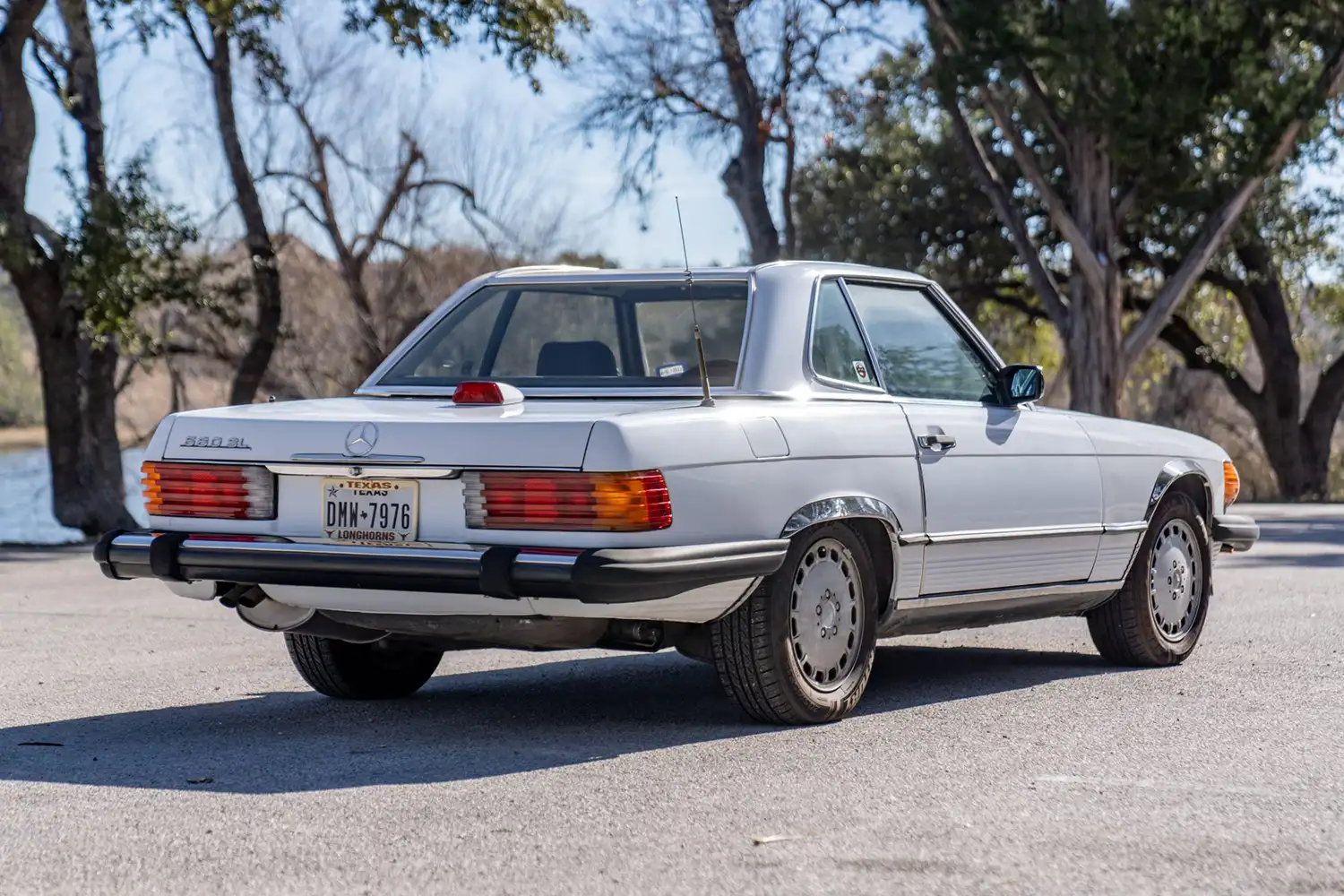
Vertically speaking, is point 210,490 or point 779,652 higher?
point 210,490

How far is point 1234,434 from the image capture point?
42.4 meters

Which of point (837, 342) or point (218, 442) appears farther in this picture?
point (837, 342)

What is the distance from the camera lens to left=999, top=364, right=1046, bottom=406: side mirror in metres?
7.39

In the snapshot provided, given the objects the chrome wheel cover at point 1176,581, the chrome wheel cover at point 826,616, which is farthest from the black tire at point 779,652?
the chrome wheel cover at point 1176,581

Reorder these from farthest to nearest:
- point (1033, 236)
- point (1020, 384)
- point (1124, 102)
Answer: point (1033, 236) → point (1124, 102) → point (1020, 384)

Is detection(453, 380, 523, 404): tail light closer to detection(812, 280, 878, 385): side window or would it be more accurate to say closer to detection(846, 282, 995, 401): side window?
detection(812, 280, 878, 385): side window

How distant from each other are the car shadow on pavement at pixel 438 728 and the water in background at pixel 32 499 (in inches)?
368

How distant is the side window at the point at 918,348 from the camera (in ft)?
23.0

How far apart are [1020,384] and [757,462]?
1933mm

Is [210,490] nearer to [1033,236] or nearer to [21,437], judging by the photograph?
[1033,236]

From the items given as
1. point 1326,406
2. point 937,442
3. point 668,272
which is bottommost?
point 937,442

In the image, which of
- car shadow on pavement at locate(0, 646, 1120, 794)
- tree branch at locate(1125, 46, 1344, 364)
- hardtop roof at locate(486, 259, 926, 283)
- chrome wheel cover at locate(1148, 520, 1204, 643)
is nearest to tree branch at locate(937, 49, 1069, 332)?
tree branch at locate(1125, 46, 1344, 364)

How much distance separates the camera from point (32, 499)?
145 ft

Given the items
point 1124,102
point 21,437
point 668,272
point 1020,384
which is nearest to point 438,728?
point 668,272
